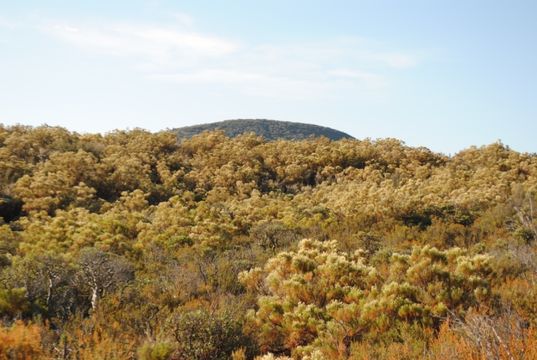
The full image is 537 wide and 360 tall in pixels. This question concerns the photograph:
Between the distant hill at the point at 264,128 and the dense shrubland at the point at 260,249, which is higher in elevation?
the distant hill at the point at 264,128

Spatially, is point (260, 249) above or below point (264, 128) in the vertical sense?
below

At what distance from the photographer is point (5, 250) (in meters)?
12.1

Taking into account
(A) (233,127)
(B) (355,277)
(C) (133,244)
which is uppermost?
(A) (233,127)

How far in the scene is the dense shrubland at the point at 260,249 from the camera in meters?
6.55

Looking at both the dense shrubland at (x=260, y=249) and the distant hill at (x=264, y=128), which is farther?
the distant hill at (x=264, y=128)

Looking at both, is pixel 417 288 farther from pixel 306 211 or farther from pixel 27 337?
pixel 306 211

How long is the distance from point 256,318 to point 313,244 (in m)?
3.52

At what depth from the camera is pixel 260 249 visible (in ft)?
45.0

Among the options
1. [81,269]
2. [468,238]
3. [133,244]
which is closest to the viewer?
[81,269]

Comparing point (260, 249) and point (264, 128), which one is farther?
point (264, 128)

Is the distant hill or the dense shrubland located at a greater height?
the distant hill

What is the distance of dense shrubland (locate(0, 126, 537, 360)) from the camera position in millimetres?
6547

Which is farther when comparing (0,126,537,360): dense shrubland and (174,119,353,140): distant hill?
(174,119,353,140): distant hill

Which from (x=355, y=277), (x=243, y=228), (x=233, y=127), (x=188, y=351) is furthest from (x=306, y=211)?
(x=233, y=127)
